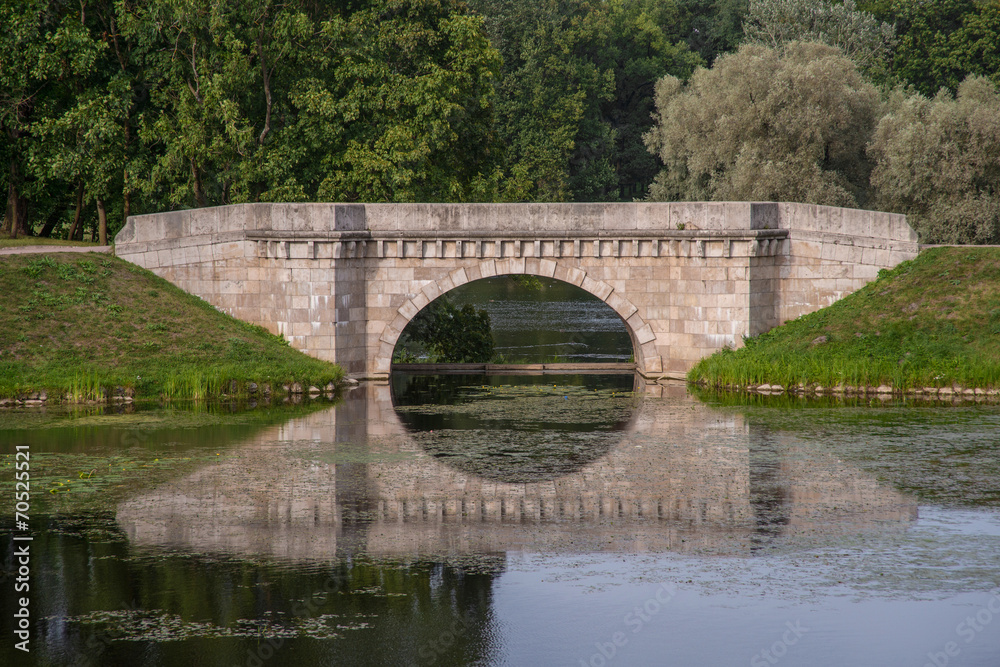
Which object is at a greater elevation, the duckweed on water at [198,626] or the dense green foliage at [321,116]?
the dense green foliage at [321,116]

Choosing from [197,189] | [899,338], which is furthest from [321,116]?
[899,338]

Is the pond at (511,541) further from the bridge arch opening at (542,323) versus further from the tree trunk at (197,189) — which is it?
the tree trunk at (197,189)

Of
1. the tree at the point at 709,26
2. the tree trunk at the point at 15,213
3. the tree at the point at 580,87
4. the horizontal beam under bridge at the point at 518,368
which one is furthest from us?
the tree at the point at 709,26

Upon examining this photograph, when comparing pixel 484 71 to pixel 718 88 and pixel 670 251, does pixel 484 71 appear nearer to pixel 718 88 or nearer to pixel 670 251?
pixel 670 251

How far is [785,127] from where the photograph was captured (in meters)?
35.8

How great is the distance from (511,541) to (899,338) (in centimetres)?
1355

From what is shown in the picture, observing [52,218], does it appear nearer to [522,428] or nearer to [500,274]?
[500,274]

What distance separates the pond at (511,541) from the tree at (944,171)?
615 inches

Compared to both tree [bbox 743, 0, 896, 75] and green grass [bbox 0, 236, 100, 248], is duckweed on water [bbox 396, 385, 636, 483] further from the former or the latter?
tree [bbox 743, 0, 896, 75]

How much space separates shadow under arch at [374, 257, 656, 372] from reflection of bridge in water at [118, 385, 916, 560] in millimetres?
6717

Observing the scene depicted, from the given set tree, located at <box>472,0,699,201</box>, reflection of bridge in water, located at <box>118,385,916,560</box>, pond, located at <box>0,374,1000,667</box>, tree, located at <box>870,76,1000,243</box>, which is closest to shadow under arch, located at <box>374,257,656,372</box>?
pond, located at <box>0,374,1000,667</box>

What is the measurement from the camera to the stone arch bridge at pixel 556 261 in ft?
79.6

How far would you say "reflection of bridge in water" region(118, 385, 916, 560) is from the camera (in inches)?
507

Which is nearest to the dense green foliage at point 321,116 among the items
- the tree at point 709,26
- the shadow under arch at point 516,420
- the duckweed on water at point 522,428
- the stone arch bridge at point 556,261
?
the stone arch bridge at point 556,261
